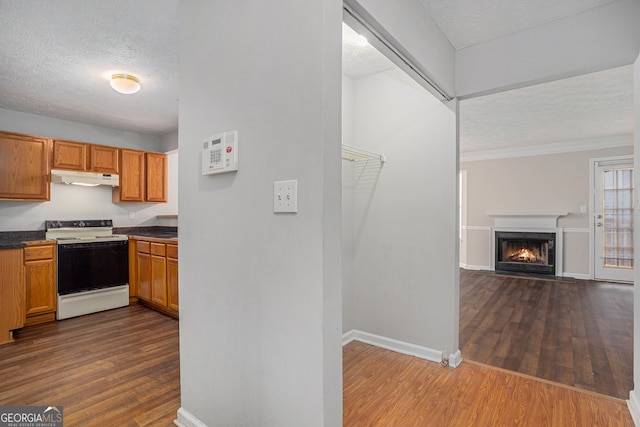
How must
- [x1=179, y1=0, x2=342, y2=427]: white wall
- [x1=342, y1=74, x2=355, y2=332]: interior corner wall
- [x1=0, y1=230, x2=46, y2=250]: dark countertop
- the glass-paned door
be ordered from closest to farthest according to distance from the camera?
[x1=179, y1=0, x2=342, y2=427]: white wall
[x1=342, y1=74, x2=355, y2=332]: interior corner wall
[x1=0, y1=230, x2=46, y2=250]: dark countertop
the glass-paned door

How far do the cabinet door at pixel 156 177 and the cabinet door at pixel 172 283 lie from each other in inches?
64.0

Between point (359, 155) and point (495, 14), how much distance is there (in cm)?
126

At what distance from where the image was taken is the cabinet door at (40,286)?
3.30 m

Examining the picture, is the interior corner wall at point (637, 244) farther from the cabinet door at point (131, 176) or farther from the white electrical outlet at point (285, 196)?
the cabinet door at point (131, 176)

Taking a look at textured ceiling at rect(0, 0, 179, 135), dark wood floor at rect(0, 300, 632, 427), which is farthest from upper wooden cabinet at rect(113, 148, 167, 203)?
dark wood floor at rect(0, 300, 632, 427)

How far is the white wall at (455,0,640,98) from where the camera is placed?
187 centimetres

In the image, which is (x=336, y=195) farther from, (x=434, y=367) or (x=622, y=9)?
(x=622, y=9)

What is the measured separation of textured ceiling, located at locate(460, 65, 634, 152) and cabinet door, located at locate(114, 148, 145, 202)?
4.42 metres

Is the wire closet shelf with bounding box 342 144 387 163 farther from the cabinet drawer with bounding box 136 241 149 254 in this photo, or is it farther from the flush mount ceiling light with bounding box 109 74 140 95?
the cabinet drawer with bounding box 136 241 149 254

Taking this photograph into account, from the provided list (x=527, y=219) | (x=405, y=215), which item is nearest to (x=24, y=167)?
(x=405, y=215)

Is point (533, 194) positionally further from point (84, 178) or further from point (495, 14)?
point (84, 178)

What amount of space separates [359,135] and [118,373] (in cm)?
272

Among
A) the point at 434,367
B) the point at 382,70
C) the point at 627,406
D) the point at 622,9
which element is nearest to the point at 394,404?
the point at 434,367

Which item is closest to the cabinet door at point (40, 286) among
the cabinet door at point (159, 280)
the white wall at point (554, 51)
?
the cabinet door at point (159, 280)
